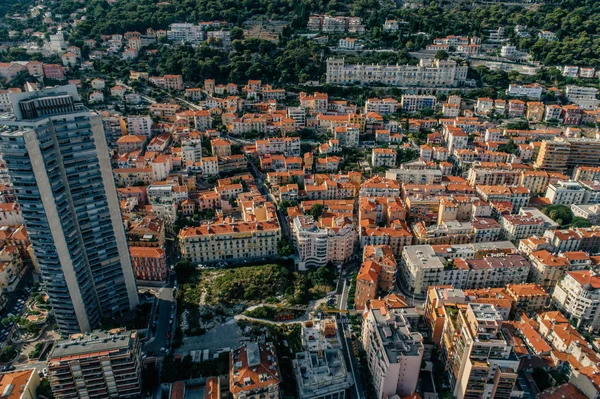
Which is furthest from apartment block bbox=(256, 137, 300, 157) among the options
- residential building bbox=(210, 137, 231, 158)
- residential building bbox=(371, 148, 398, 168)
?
residential building bbox=(371, 148, 398, 168)

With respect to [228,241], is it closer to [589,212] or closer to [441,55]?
[589,212]

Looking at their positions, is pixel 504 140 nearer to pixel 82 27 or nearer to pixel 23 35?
pixel 82 27

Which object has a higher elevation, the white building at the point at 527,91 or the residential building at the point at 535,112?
the white building at the point at 527,91

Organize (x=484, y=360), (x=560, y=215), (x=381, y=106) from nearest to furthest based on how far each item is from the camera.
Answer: (x=484, y=360)
(x=560, y=215)
(x=381, y=106)

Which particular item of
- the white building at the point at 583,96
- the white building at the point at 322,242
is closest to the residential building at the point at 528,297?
the white building at the point at 322,242

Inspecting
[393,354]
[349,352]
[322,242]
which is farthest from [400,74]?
[393,354]

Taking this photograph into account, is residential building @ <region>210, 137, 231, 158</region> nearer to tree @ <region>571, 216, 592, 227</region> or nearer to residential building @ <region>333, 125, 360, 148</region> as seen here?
residential building @ <region>333, 125, 360, 148</region>

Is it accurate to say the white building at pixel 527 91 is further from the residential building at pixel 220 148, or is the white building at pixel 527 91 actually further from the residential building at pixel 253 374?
the residential building at pixel 253 374
